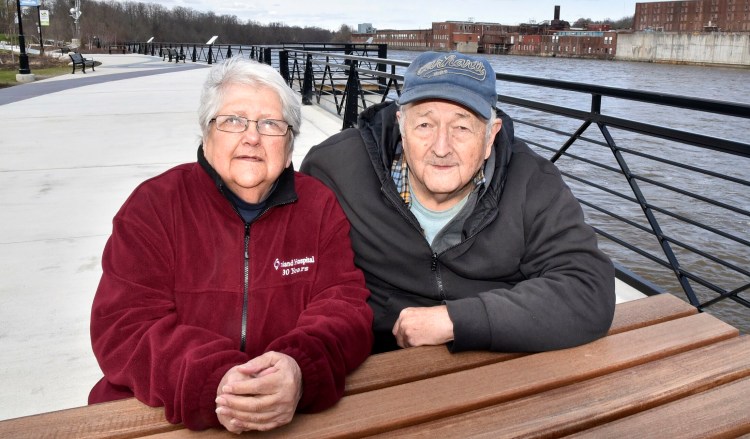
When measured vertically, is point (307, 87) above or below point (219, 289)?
above

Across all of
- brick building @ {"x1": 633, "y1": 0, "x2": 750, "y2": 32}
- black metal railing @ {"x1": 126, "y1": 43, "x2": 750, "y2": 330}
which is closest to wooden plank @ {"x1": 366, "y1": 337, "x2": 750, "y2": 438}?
black metal railing @ {"x1": 126, "y1": 43, "x2": 750, "y2": 330}

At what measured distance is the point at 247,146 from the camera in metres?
1.46

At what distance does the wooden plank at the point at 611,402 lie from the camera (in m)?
1.05

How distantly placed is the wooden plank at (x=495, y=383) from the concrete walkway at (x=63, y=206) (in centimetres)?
127

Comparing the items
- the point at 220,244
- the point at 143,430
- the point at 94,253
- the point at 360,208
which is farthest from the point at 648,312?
the point at 94,253

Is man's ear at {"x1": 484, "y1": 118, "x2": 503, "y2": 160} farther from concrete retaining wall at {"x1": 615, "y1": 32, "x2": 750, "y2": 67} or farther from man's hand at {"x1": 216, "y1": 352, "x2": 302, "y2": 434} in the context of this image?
concrete retaining wall at {"x1": 615, "y1": 32, "x2": 750, "y2": 67}

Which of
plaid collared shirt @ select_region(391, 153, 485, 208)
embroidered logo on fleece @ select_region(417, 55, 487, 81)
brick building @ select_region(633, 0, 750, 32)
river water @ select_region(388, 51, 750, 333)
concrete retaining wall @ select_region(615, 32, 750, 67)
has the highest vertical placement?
brick building @ select_region(633, 0, 750, 32)

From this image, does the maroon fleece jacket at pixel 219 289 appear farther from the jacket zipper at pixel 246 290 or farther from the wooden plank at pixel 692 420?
the wooden plank at pixel 692 420

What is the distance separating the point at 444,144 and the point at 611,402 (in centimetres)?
71

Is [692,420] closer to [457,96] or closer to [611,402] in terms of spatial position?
[611,402]

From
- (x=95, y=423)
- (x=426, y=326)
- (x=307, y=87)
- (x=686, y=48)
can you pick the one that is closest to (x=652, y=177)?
(x=307, y=87)

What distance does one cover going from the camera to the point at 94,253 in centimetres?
325

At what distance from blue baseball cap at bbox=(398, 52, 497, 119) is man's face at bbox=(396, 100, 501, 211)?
0.04 meters

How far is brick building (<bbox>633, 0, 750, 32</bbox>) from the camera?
219 ft
